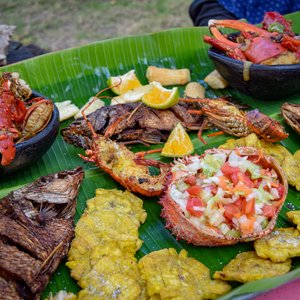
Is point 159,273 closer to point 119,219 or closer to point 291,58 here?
point 119,219

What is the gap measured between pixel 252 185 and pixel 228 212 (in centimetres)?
31

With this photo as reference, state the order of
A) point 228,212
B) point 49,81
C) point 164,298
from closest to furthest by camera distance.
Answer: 1. point 164,298
2. point 228,212
3. point 49,81

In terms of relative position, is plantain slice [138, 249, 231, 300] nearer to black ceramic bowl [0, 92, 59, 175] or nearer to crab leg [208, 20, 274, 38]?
black ceramic bowl [0, 92, 59, 175]

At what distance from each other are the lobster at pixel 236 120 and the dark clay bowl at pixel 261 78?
0.30 meters

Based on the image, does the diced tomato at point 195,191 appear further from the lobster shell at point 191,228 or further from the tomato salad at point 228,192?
the lobster shell at point 191,228

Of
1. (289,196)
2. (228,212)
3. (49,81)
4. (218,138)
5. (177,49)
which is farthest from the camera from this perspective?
(177,49)

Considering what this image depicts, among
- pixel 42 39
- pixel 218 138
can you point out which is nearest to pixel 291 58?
pixel 218 138

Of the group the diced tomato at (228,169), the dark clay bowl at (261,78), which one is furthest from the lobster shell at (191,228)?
the dark clay bowl at (261,78)

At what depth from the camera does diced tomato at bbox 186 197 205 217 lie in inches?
128

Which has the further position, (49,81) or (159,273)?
(49,81)

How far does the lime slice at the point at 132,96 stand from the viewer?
4793 mm

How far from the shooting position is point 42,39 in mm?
10805

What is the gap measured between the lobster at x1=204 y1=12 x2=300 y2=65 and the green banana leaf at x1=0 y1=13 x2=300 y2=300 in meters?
0.50

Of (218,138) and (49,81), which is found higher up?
(49,81)
